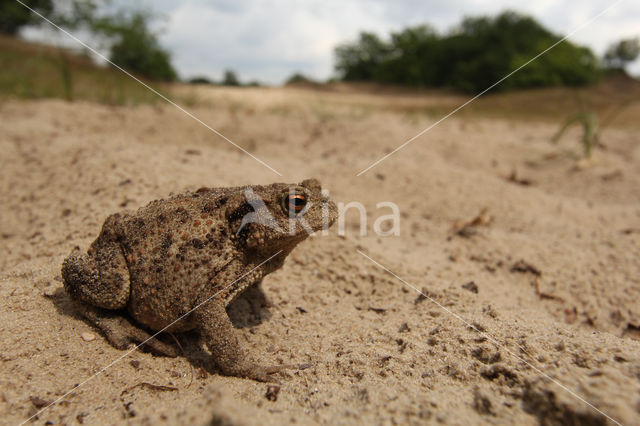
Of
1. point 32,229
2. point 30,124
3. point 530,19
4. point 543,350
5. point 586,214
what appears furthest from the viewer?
point 530,19

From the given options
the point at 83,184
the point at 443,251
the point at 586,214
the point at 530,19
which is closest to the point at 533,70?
the point at 530,19

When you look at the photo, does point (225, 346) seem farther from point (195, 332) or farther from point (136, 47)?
point (136, 47)

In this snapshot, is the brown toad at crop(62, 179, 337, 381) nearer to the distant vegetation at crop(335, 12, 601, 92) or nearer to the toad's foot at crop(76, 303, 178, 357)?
the toad's foot at crop(76, 303, 178, 357)

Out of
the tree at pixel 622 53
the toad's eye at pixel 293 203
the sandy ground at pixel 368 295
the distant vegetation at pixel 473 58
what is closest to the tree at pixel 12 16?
the sandy ground at pixel 368 295

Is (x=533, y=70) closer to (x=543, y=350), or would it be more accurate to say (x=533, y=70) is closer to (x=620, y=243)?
(x=620, y=243)

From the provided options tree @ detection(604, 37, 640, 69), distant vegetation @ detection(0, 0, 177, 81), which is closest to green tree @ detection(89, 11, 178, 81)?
distant vegetation @ detection(0, 0, 177, 81)

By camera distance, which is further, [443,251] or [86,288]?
[443,251]
